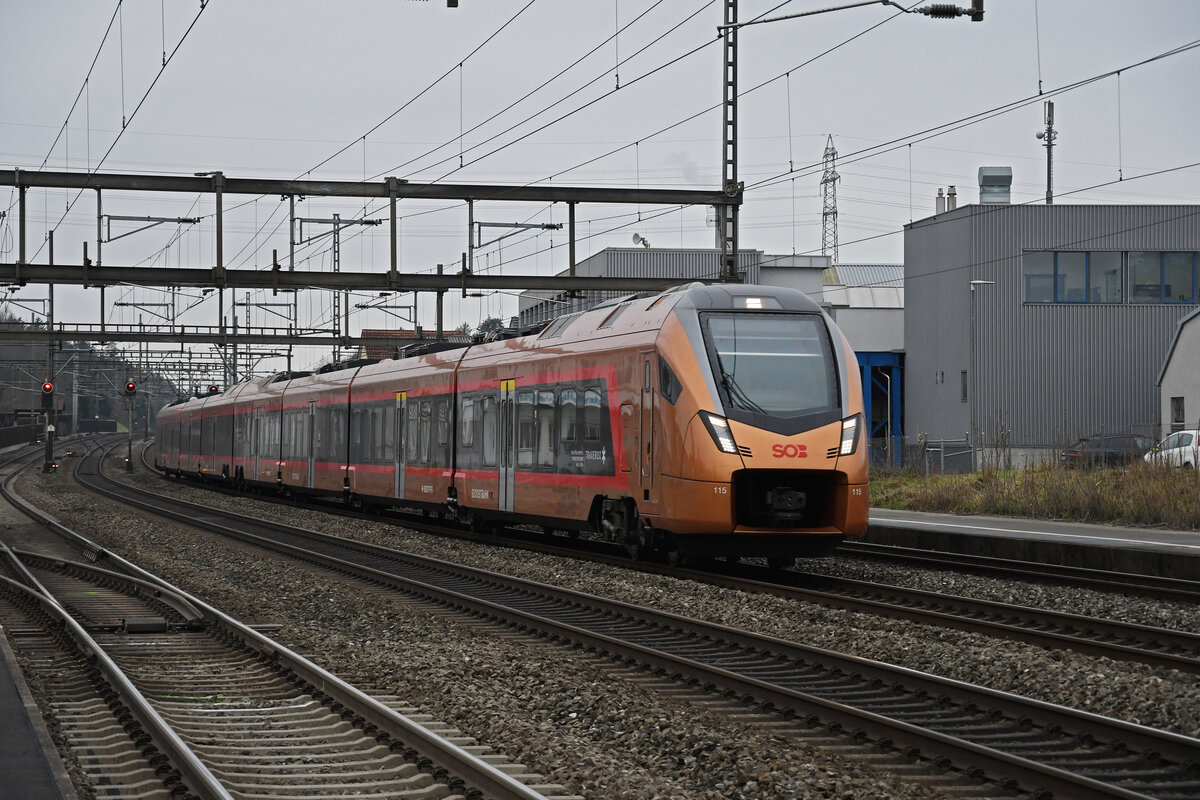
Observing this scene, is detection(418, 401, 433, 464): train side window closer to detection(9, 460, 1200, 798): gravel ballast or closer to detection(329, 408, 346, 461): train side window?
detection(329, 408, 346, 461): train side window

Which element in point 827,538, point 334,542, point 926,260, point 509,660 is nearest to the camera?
point 509,660

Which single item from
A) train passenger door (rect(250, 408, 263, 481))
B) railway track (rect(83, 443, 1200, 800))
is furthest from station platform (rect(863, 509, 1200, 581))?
train passenger door (rect(250, 408, 263, 481))

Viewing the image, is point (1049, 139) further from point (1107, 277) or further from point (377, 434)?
point (377, 434)

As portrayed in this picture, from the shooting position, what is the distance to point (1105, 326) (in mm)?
43000

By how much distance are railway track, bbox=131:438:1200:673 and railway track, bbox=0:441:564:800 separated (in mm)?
5125

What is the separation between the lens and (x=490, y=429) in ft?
71.2

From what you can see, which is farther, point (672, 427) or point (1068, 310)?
point (1068, 310)

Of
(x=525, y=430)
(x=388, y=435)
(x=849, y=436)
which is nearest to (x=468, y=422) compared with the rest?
(x=525, y=430)

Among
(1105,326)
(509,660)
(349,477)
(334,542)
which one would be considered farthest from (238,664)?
(1105,326)

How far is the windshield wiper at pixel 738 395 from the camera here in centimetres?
1502

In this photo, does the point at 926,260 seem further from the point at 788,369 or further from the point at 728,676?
the point at 728,676

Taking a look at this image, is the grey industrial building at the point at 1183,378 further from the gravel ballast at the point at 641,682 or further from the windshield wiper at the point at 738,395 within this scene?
the windshield wiper at the point at 738,395

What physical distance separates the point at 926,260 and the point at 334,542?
97.3ft

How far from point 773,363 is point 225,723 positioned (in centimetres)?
861
